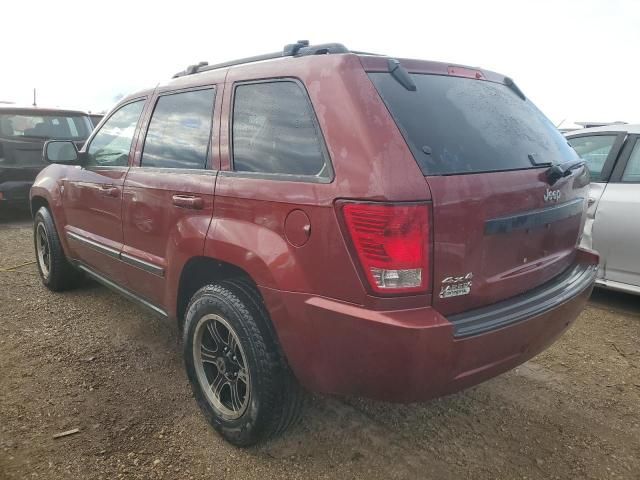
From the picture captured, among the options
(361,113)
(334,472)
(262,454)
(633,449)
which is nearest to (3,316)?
(262,454)

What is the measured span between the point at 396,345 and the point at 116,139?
8.58 ft

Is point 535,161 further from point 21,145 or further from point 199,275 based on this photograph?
point 21,145

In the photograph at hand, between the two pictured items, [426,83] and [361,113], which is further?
[426,83]

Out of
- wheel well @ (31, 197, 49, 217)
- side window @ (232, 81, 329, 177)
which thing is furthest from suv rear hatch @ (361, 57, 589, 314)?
wheel well @ (31, 197, 49, 217)

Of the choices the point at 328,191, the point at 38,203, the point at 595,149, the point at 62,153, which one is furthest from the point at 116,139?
the point at 595,149

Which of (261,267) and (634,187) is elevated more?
(634,187)

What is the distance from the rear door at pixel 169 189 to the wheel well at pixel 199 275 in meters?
0.08

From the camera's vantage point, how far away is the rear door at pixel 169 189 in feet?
8.14

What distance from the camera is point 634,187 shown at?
410 centimetres

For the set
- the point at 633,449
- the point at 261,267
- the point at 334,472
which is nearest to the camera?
the point at 261,267

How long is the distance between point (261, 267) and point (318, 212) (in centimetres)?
37

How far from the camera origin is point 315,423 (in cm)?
259

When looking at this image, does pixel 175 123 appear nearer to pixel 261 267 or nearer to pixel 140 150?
pixel 140 150

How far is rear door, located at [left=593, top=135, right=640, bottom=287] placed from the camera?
4.00 metres
